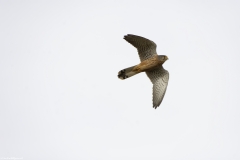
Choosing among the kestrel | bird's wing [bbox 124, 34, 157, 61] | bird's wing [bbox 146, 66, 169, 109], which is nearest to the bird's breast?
the kestrel

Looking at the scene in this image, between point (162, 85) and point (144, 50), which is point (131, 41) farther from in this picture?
point (162, 85)

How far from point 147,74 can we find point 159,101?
4.52 ft

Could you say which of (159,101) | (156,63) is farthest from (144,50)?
(159,101)

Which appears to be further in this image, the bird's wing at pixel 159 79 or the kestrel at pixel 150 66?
the bird's wing at pixel 159 79

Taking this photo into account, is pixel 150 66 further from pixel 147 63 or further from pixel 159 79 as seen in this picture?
pixel 159 79

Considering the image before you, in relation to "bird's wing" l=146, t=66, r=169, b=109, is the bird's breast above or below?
above

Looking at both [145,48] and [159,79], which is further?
[159,79]

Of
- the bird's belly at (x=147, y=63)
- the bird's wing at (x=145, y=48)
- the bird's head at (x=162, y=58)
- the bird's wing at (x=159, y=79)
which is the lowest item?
the bird's wing at (x=159, y=79)

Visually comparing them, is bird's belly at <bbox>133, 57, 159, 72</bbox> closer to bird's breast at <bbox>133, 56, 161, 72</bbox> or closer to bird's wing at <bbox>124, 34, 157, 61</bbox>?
bird's breast at <bbox>133, 56, 161, 72</bbox>

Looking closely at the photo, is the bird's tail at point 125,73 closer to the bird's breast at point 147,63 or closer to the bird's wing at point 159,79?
the bird's breast at point 147,63

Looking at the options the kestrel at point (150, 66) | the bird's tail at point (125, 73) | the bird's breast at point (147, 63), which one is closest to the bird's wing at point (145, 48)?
the kestrel at point (150, 66)

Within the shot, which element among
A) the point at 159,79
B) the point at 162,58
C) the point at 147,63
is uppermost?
the point at 162,58

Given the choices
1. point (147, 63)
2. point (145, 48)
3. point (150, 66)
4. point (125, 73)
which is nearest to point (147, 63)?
point (147, 63)

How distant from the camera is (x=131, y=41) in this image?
73.8ft
